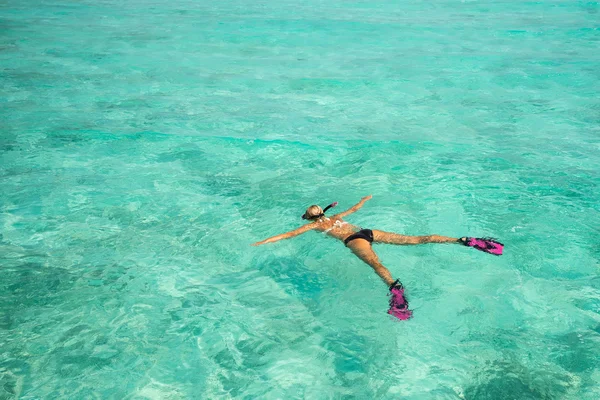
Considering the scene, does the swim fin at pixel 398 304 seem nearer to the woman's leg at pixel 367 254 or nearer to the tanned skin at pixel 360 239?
the woman's leg at pixel 367 254

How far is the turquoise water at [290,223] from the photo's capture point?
5.59m

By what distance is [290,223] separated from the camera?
27.0 ft

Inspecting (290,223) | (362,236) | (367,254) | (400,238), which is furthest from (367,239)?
(290,223)

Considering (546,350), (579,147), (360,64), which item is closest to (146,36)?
(360,64)

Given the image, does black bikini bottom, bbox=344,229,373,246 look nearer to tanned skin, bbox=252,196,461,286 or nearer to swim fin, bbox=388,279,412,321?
tanned skin, bbox=252,196,461,286

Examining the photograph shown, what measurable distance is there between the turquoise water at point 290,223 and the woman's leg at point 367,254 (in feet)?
1.32

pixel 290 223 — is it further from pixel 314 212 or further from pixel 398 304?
pixel 398 304

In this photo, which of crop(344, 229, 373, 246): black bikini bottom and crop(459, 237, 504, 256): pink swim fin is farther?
crop(344, 229, 373, 246): black bikini bottom

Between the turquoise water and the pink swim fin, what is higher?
the pink swim fin

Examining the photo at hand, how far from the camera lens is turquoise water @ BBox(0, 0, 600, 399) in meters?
5.59

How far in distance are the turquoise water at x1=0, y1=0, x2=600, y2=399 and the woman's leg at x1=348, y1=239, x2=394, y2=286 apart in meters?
0.40

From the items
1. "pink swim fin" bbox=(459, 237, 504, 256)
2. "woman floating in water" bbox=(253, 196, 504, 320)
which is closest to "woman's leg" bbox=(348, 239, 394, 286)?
"woman floating in water" bbox=(253, 196, 504, 320)

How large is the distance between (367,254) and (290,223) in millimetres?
1912

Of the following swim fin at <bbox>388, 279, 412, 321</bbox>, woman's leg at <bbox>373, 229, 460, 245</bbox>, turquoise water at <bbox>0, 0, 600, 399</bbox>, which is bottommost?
turquoise water at <bbox>0, 0, 600, 399</bbox>
